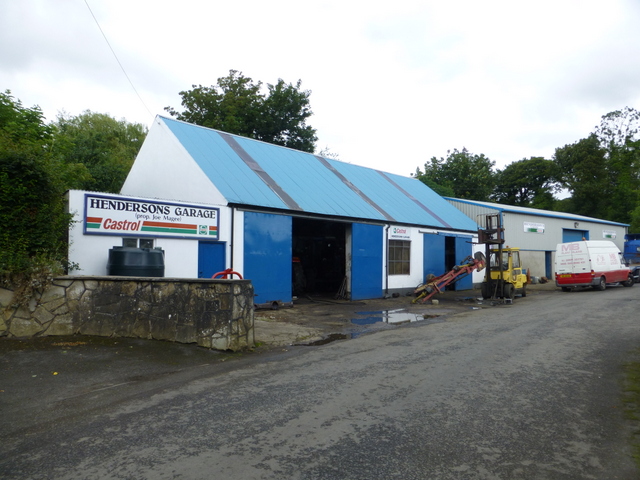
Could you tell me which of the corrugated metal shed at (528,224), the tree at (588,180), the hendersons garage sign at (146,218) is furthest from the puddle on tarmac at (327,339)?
the tree at (588,180)

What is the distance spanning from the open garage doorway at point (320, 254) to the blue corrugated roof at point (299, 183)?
231 cm

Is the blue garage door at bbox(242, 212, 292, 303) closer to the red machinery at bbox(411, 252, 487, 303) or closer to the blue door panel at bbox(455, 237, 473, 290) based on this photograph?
the red machinery at bbox(411, 252, 487, 303)

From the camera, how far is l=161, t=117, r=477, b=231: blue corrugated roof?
16.3 meters

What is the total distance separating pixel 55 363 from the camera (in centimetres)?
721

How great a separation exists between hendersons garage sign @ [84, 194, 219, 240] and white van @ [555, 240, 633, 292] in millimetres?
18763

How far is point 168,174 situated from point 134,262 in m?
6.42

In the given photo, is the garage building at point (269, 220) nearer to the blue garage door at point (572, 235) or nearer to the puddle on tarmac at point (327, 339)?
the puddle on tarmac at point (327, 339)

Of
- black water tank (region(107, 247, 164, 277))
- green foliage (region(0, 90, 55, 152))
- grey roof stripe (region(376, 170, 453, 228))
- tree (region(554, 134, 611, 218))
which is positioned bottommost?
black water tank (region(107, 247, 164, 277))

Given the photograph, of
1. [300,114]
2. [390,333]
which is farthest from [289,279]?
[300,114]

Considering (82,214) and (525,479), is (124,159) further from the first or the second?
(525,479)

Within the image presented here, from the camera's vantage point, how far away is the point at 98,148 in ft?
89.9

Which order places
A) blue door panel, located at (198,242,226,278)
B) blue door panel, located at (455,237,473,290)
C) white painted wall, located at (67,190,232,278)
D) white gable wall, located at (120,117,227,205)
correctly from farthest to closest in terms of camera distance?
1. blue door panel, located at (455,237,473,290)
2. white gable wall, located at (120,117,227,205)
3. blue door panel, located at (198,242,226,278)
4. white painted wall, located at (67,190,232,278)

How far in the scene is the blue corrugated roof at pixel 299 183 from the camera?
16320mm

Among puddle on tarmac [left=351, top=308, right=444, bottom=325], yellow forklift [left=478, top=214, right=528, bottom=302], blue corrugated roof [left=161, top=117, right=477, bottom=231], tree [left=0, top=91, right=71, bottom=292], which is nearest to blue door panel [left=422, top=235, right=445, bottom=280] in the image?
blue corrugated roof [left=161, top=117, right=477, bottom=231]
